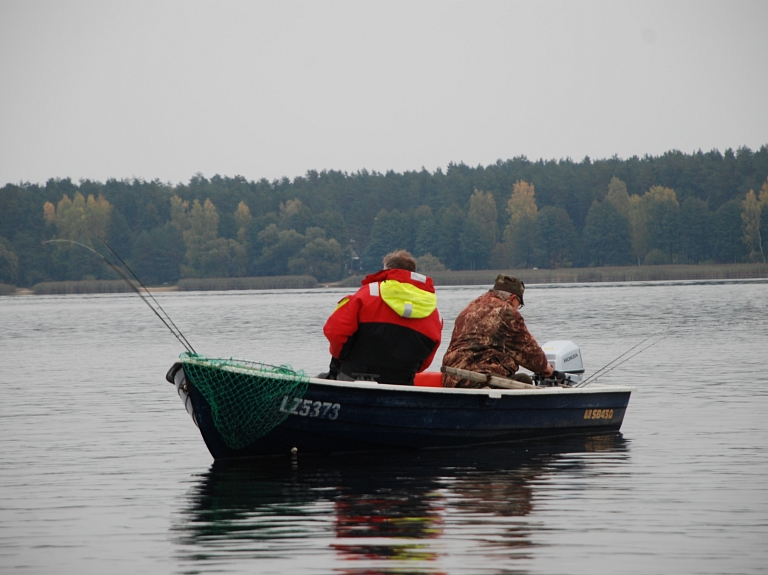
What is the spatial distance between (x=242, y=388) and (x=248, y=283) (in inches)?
3850

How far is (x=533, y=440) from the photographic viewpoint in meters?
10.6

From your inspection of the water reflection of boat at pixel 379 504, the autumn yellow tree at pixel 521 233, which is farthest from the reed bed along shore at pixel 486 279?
the water reflection of boat at pixel 379 504

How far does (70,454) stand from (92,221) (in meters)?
125

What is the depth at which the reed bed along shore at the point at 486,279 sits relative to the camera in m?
87.4

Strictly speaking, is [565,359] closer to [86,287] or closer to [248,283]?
[86,287]

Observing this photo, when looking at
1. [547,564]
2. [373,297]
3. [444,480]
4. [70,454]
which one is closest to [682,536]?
[547,564]

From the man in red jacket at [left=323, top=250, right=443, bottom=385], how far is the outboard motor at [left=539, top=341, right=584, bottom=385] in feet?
6.93

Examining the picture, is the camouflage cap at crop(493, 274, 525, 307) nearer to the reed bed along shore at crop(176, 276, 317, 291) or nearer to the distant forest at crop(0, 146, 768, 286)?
the reed bed along shore at crop(176, 276, 317, 291)

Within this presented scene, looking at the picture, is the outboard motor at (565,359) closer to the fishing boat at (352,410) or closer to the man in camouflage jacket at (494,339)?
the fishing boat at (352,410)

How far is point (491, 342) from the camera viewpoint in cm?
996

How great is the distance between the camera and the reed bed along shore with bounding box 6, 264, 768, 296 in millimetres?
87375

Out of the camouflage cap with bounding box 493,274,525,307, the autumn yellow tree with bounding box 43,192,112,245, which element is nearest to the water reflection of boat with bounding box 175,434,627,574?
the camouflage cap with bounding box 493,274,525,307

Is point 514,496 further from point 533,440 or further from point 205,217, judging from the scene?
point 205,217

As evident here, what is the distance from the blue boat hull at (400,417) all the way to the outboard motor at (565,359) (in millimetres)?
692
